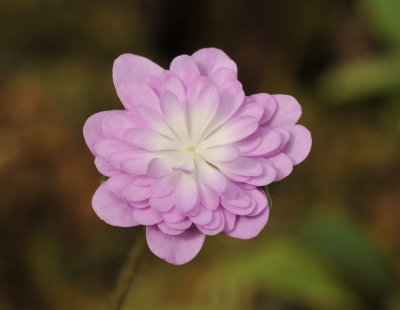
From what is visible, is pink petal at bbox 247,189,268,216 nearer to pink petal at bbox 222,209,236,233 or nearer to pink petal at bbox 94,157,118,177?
pink petal at bbox 222,209,236,233

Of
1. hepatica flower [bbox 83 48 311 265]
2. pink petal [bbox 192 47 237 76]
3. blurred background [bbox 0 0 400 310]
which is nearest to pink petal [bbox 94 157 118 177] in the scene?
hepatica flower [bbox 83 48 311 265]

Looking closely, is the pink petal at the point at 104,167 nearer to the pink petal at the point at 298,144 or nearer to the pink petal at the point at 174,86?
the pink petal at the point at 174,86

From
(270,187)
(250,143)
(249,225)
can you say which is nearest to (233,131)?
(250,143)

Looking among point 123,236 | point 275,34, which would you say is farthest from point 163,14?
point 123,236

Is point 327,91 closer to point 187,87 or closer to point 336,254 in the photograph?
point 336,254

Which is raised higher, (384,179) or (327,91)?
(327,91)

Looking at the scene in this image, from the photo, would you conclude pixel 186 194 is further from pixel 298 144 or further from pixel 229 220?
Result: pixel 298 144
